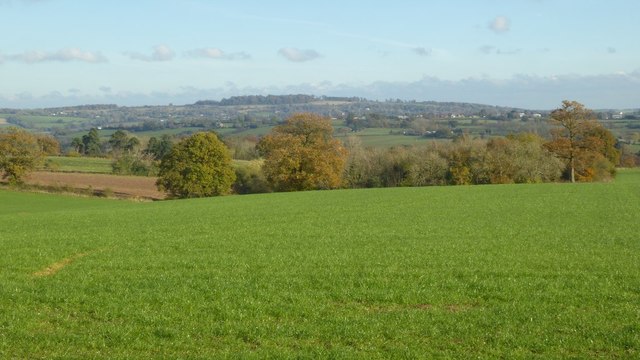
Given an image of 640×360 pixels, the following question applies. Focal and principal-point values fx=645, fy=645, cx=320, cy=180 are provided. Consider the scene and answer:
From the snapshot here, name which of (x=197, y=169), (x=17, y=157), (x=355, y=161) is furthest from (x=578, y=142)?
(x=17, y=157)

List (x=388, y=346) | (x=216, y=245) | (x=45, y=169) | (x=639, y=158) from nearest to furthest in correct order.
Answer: (x=388, y=346) → (x=216, y=245) → (x=45, y=169) → (x=639, y=158)

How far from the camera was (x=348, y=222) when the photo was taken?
3073 centimetres

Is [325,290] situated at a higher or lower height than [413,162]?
higher

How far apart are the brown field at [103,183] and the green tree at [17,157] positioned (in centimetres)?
159

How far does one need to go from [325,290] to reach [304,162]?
197 feet

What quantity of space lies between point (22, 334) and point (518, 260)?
43.5 feet

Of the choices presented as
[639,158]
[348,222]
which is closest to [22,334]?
[348,222]

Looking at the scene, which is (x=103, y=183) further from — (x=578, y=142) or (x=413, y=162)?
(x=578, y=142)

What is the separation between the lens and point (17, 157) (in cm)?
7538

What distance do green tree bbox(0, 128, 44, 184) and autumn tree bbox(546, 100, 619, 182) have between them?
6183 cm

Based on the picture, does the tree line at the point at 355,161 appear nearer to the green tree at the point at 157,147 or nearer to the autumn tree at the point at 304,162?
the autumn tree at the point at 304,162

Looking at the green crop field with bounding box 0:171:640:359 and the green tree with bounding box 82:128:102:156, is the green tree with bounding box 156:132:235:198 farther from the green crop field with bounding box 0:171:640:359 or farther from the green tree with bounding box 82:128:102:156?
the green tree with bounding box 82:128:102:156

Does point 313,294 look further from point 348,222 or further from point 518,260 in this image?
point 348,222

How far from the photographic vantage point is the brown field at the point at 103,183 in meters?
75.1
